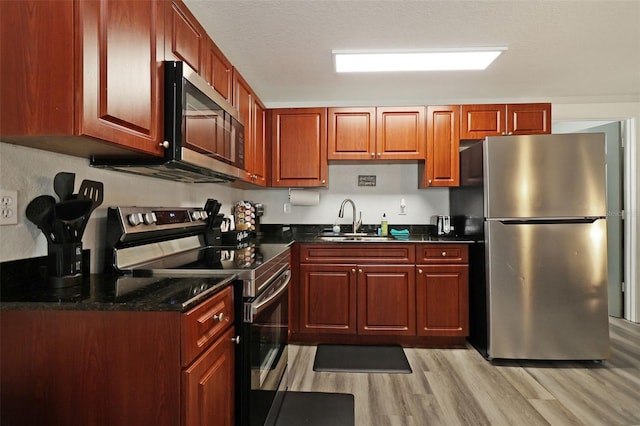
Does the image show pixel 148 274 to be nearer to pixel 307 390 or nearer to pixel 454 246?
pixel 307 390

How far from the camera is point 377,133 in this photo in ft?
10.2

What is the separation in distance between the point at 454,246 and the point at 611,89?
2107 millimetres

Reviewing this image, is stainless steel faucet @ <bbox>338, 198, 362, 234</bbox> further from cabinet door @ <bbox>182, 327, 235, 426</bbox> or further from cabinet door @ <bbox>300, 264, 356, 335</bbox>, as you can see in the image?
cabinet door @ <bbox>182, 327, 235, 426</bbox>

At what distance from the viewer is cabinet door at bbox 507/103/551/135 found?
9.96 feet

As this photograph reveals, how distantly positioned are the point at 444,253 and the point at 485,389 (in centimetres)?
102

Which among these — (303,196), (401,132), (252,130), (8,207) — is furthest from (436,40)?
(8,207)

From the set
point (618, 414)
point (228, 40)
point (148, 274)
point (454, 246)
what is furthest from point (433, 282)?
point (228, 40)

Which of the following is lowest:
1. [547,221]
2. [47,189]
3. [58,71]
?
[547,221]

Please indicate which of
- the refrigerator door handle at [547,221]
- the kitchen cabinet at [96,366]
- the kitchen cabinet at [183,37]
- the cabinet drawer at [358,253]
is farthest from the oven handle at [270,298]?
the refrigerator door handle at [547,221]

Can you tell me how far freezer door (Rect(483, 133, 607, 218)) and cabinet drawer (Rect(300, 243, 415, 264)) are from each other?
0.80m

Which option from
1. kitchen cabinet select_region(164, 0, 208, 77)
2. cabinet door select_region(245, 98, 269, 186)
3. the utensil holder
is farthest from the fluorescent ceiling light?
the utensil holder

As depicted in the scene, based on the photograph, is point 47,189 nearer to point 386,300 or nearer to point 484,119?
point 386,300

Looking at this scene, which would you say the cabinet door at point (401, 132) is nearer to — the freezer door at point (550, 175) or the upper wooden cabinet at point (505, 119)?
the upper wooden cabinet at point (505, 119)

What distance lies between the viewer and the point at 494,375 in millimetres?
2316
